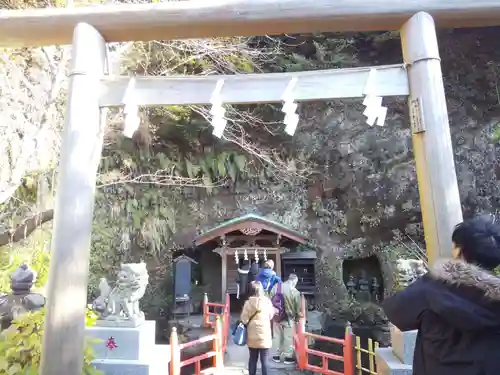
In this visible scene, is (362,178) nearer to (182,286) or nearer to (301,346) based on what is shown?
(182,286)

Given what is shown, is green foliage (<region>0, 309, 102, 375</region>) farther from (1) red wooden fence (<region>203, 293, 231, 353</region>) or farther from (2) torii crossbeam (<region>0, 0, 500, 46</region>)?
(1) red wooden fence (<region>203, 293, 231, 353</region>)

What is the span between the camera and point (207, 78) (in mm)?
3109

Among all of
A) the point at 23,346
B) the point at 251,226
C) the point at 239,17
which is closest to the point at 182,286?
the point at 251,226

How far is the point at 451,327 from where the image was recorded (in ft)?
5.28

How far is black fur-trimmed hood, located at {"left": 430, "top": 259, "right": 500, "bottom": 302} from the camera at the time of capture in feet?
4.87

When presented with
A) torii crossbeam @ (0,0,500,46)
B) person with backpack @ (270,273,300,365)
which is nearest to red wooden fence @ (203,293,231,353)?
person with backpack @ (270,273,300,365)

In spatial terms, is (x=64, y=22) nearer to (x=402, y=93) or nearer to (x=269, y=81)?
(x=269, y=81)

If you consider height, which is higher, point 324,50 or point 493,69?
point 324,50

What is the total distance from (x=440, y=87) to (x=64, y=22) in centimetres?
304

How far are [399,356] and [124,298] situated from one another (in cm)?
287

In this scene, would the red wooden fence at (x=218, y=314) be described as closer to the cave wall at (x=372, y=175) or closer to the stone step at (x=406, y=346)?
the cave wall at (x=372, y=175)

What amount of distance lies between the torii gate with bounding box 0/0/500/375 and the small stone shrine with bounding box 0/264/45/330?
896 millimetres

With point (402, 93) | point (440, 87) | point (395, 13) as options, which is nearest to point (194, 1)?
point (395, 13)

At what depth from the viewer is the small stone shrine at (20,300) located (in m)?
3.50
